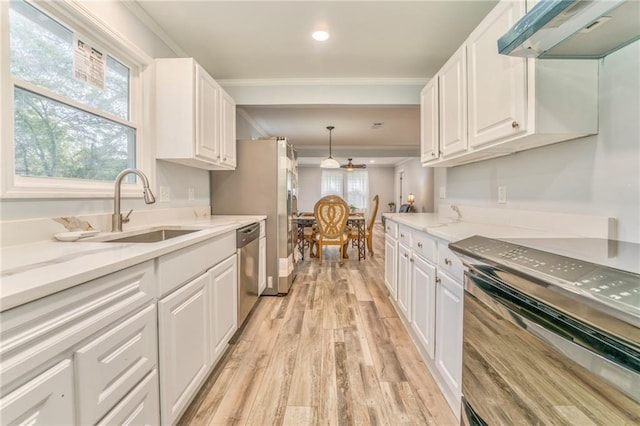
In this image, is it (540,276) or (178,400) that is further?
(178,400)

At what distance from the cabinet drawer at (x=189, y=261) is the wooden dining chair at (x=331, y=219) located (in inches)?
101

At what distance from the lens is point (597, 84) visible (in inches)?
46.2

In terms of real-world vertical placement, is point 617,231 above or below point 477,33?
below

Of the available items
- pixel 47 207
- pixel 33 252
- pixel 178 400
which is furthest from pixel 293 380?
pixel 47 207

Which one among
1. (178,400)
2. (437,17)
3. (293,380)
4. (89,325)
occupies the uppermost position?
(437,17)

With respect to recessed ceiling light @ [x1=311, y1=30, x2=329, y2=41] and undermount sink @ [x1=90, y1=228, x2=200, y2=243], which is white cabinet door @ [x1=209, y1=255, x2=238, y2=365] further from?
recessed ceiling light @ [x1=311, y1=30, x2=329, y2=41]

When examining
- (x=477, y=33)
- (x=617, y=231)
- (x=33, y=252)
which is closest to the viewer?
(x=33, y=252)

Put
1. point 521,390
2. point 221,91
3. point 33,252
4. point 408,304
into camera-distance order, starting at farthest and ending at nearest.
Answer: point 221,91 < point 408,304 < point 33,252 < point 521,390

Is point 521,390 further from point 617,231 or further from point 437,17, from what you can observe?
point 437,17

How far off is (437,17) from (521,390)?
2.25m

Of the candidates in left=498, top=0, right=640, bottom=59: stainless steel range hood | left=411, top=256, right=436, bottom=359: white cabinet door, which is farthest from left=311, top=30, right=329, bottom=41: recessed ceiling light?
left=411, top=256, right=436, bottom=359: white cabinet door

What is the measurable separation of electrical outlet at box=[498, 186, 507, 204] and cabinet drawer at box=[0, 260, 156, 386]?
208 centimetres

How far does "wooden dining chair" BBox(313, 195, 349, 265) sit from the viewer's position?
170 inches

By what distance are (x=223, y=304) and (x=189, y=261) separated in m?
0.56
